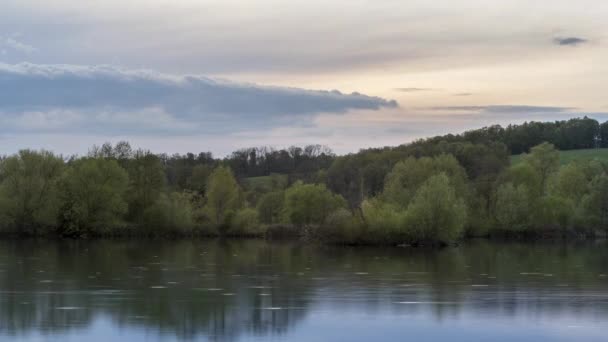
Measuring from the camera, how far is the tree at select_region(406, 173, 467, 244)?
190 ft

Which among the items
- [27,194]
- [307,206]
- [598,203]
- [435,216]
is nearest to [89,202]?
[27,194]

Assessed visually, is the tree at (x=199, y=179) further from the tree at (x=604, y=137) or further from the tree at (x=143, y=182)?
the tree at (x=604, y=137)

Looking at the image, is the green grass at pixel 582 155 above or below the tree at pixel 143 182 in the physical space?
above

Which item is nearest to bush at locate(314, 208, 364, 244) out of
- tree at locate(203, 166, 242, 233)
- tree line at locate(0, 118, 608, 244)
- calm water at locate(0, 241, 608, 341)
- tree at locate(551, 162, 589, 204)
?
tree line at locate(0, 118, 608, 244)

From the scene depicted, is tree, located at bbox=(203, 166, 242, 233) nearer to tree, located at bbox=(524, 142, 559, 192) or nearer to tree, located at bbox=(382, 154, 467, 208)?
tree, located at bbox=(382, 154, 467, 208)

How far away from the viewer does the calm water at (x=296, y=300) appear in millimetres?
18875

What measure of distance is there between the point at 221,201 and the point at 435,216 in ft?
79.1

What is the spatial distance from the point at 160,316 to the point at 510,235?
60608 millimetres

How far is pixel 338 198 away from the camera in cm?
7394

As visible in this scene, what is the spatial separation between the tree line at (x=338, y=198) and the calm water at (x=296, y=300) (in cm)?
1733

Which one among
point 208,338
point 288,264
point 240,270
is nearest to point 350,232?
point 288,264

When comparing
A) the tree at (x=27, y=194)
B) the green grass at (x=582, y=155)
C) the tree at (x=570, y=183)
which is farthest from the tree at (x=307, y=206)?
the green grass at (x=582, y=155)

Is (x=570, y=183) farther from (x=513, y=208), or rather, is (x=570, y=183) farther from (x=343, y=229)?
(x=343, y=229)

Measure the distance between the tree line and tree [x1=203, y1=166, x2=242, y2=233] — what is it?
103 millimetres
